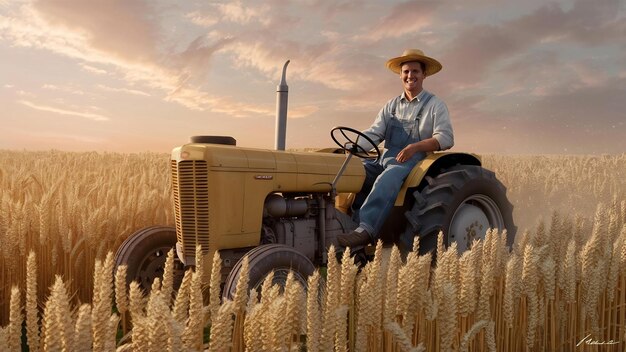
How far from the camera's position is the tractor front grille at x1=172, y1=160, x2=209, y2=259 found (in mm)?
3643

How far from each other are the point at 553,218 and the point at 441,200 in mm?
880

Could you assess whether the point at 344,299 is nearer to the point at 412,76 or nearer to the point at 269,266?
the point at 269,266

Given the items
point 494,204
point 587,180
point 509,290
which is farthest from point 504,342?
point 587,180

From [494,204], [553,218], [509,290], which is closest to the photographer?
[509,290]

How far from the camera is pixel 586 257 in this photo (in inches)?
119

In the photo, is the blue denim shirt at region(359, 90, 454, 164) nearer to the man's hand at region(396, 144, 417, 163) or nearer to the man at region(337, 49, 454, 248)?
the man at region(337, 49, 454, 248)

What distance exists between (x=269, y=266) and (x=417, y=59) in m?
2.78

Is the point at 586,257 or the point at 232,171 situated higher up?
the point at 232,171

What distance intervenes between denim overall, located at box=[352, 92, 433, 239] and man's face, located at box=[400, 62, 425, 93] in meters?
0.15

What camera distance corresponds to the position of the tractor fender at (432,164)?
4336 millimetres

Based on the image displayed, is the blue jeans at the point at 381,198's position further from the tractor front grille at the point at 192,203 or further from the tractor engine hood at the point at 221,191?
the tractor front grille at the point at 192,203

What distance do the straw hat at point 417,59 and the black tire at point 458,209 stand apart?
1.07m

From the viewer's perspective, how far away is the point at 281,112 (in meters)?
4.38

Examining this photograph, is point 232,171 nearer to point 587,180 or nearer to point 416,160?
point 416,160
